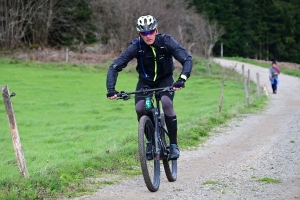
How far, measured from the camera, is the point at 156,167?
24.6 feet

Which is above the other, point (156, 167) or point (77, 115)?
point (156, 167)

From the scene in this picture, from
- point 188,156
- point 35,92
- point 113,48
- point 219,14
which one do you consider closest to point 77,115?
point 35,92

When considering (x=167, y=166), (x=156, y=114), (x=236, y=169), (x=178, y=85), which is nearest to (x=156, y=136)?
(x=156, y=114)

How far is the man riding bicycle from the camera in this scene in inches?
286

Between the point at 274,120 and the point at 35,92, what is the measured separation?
17.4 m

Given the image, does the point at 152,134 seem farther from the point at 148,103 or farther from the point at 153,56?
the point at 153,56

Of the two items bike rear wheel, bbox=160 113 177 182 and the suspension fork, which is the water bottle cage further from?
bike rear wheel, bbox=160 113 177 182

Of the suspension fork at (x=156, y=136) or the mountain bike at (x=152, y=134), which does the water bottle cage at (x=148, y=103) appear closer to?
the mountain bike at (x=152, y=134)

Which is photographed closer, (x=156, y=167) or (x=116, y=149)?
(x=156, y=167)

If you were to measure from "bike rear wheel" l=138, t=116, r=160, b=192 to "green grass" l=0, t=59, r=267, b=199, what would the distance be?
2.53ft

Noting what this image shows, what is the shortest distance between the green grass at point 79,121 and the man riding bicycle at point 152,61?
1303mm

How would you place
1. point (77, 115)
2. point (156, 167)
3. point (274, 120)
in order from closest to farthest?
point (156, 167)
point (274, 120)
point (77, 115)

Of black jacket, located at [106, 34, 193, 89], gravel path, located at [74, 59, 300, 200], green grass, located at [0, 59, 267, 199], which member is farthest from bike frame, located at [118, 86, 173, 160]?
green grass, located at [0, 59, 267, 199]

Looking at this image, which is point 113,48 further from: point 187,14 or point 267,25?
point 267,25
